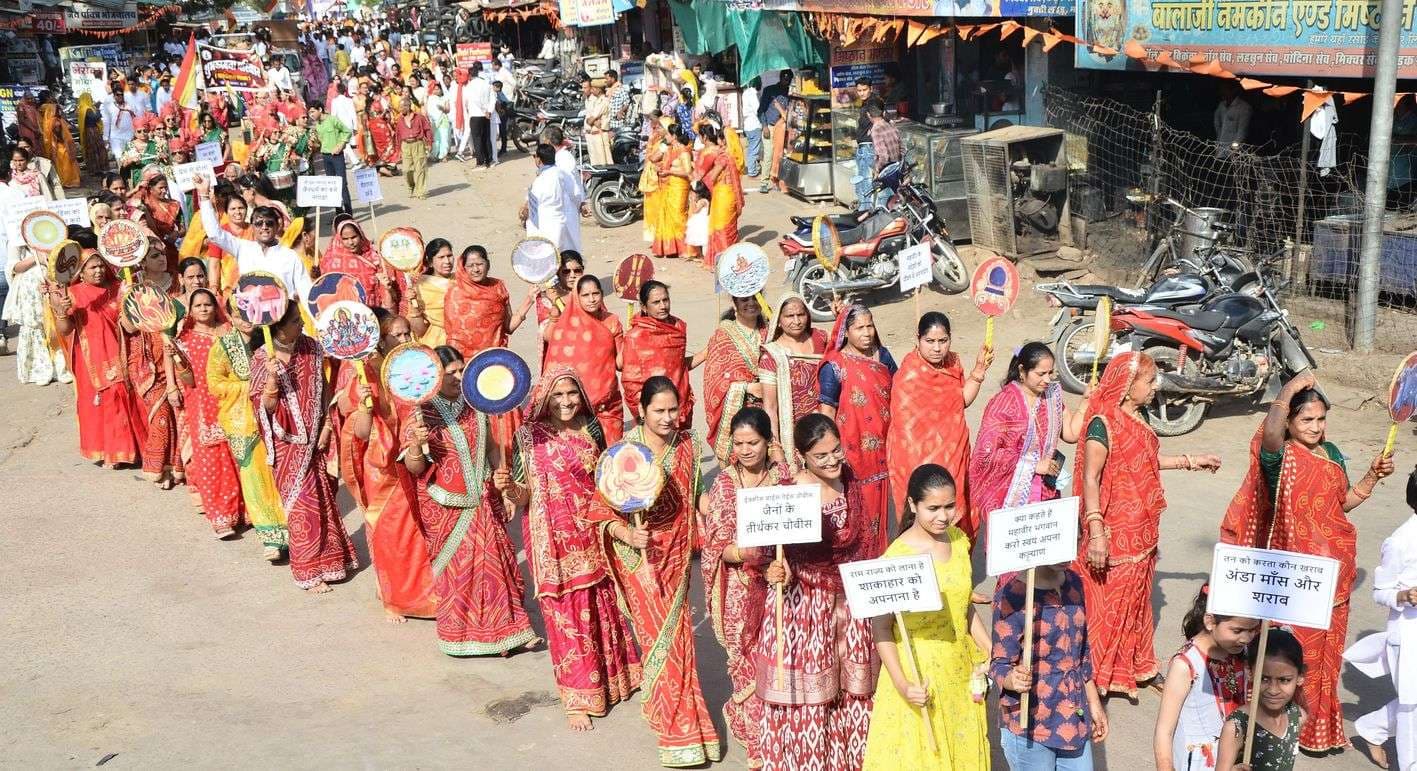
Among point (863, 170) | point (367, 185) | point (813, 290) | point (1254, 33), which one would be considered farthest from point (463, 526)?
point (863, 170)

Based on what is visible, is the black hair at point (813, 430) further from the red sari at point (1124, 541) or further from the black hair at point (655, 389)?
the red sari at point (1124, 541)

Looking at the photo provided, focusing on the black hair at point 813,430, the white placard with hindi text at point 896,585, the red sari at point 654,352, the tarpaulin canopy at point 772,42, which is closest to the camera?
the white placard with hindi text at point 896,585

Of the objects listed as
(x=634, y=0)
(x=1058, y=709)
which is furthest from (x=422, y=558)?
(x=634, y=0)

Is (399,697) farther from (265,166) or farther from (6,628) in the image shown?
(265,166)

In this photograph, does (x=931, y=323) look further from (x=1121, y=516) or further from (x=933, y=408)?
(x=1121, y=516)

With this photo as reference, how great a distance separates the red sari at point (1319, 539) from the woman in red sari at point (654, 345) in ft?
9.98

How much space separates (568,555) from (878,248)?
24.4 ft

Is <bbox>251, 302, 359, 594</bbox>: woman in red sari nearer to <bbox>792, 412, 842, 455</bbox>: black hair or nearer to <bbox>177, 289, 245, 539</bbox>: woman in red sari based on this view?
<bbox>177, 289, 245, 539</bbox>: woman in red sari

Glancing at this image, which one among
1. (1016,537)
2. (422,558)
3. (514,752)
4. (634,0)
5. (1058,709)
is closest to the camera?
(1016,537)

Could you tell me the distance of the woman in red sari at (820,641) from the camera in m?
4.18

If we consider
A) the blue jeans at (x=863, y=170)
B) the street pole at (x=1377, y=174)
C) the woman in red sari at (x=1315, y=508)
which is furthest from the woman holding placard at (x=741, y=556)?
the blue jeans at (x=863, y=170)

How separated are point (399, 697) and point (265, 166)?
1276 centimetres

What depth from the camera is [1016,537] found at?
3.66 meters

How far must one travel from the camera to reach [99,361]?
9.02 meters
